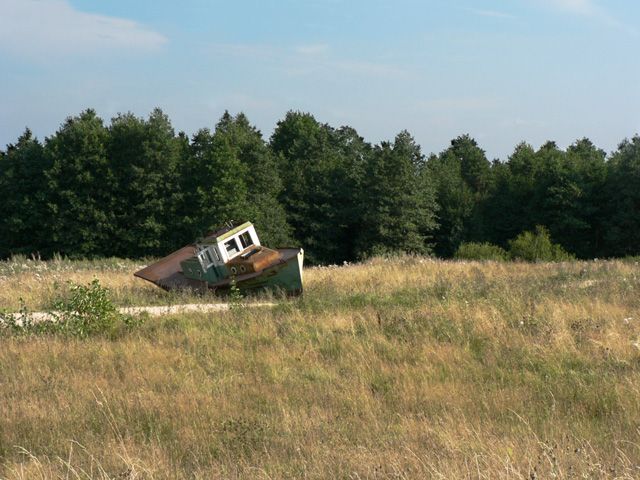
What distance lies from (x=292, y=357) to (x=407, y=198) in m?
46.8

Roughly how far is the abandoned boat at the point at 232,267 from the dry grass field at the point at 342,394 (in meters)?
3.31

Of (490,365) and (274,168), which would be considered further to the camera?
(274,168)

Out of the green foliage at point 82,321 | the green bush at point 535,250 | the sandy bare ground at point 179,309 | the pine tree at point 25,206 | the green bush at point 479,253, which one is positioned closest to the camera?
the green foliage at point 82,321

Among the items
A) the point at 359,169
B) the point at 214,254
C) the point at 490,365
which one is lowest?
the point at 490,365

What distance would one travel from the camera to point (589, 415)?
21.2ft

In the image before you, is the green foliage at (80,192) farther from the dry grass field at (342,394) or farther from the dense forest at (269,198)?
the dry grass field at (342,394)

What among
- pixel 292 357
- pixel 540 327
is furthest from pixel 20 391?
pixel 540 327

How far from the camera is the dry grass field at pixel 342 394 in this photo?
5027mm

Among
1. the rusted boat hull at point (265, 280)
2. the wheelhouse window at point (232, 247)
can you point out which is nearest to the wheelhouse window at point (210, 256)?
the wheelhouse window at point (232, 247)

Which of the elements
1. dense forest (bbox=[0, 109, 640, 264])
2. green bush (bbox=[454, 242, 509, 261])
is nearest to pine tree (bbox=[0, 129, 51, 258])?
dense forest (bbox=[0, 109, 640, 264])

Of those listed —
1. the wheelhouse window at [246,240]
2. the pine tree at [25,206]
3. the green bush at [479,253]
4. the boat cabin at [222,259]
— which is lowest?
the green bush at [479,253]

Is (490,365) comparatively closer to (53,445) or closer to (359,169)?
(53,445)

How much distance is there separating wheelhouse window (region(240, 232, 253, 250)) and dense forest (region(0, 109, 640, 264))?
99.4 ft

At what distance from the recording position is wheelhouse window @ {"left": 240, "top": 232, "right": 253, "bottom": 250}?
1912 cm
